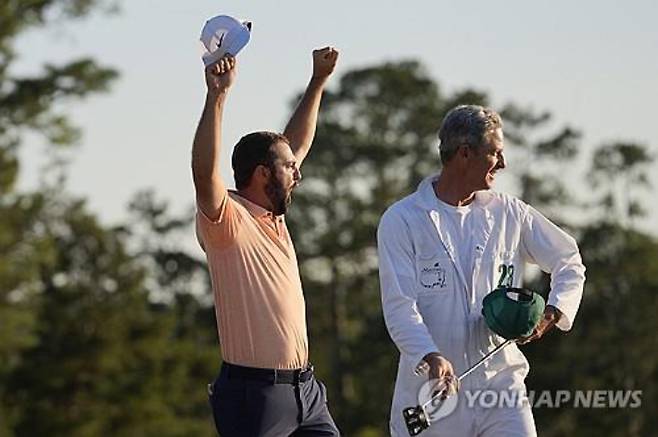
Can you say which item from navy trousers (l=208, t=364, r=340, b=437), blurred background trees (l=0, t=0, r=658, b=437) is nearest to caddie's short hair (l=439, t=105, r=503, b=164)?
navy trousers (l=208, t=364, r=340, b=437)

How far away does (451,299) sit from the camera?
8484mm

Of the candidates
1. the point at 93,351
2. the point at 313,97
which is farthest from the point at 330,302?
the point at 313,97

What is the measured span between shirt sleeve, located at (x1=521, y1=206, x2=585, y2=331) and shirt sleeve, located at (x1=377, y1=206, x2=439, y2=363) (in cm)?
56

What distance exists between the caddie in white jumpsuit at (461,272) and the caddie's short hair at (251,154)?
2.27ft

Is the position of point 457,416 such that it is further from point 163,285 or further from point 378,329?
point 163,285

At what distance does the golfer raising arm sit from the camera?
7.91 metres

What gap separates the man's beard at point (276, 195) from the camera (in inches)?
320

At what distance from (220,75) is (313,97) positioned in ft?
5.14

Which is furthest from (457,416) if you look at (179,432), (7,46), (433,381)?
(179,432)

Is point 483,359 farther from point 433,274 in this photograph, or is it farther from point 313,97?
point 313,97

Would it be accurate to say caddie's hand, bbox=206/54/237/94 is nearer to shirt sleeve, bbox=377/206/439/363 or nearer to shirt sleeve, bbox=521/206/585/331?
shirt sleeve, bbox=377/206/439/363

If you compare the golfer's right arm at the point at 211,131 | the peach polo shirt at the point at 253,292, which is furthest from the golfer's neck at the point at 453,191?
the golfer's right arm at the point at 211,131

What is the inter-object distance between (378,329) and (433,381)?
132 ft

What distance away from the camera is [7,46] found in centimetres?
3192
